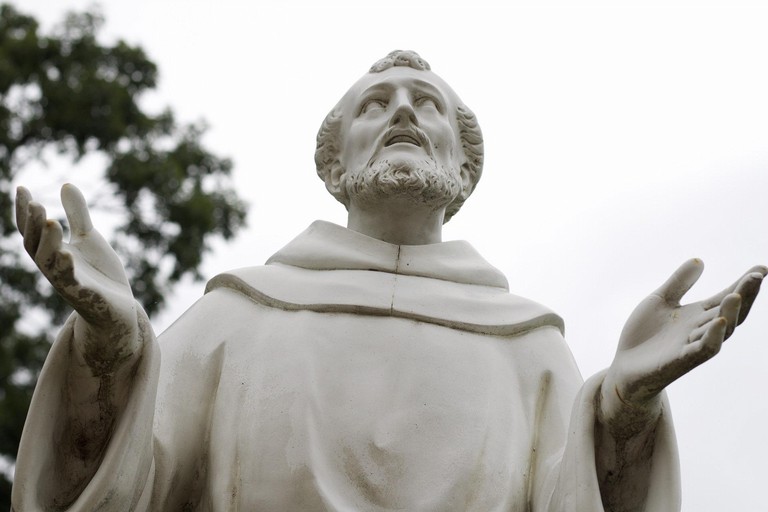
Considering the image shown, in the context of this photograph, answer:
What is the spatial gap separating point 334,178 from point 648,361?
259 centimetres

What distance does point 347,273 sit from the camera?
7.14 meters

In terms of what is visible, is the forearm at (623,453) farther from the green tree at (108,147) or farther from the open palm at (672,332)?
the green tree at (108,147)

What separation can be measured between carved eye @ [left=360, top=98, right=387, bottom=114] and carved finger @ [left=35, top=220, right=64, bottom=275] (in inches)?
99.5

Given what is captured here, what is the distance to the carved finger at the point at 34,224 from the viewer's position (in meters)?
5.38

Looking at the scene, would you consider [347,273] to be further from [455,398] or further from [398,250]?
[455,398]

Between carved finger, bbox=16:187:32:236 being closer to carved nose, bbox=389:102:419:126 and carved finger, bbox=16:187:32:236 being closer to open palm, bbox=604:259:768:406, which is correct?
open palm, bbox=604:259:768:406

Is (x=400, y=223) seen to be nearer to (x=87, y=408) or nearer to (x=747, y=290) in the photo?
(x=87, y=408)

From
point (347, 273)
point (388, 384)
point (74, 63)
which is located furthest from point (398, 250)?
point (74, 63)

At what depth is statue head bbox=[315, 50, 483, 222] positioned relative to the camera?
24.1ft

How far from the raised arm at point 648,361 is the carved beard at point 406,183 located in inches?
68.1

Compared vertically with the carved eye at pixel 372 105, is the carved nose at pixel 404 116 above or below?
below

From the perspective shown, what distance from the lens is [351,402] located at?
21.4ft

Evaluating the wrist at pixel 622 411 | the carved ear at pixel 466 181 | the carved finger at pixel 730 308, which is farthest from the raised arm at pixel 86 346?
the carved ear at pixel 466 181

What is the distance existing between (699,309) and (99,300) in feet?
6.76
